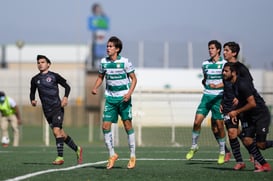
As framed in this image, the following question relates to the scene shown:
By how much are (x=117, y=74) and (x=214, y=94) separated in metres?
2.94

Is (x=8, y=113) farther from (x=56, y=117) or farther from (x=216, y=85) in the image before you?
(x=216, y=85)

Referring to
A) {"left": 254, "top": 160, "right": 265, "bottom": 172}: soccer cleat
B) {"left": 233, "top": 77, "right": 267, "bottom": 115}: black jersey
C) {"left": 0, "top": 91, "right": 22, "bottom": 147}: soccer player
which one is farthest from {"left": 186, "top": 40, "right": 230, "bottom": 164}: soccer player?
{"left": 0, "top": 91, "right": 22, "bottom": 147}: soccer player

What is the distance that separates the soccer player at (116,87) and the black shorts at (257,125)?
6.73 ft

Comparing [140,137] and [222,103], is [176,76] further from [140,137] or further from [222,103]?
[222,103]

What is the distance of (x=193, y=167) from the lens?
13297mm

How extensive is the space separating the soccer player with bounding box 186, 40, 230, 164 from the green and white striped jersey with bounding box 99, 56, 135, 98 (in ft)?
8.05

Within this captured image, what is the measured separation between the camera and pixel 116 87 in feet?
42.7

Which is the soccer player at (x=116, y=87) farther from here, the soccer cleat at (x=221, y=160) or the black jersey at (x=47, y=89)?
the soccer cleat at (x=221, y=160)

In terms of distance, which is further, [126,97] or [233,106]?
[126,97]

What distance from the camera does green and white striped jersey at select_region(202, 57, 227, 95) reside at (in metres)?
14.9

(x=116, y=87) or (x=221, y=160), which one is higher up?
(x=116, y=87)

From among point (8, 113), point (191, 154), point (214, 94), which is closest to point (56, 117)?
point (191, 154)

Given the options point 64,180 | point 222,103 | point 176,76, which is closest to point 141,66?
point 176,76

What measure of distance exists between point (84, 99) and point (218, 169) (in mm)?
44998
